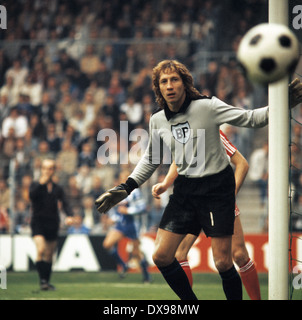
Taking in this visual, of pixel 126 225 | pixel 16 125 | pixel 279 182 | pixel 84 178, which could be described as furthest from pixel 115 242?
pixel 279 182

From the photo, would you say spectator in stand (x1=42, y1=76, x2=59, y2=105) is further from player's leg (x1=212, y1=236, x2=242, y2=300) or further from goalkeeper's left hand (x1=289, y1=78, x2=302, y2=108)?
goalkeeper's left hand (x1=289, y1=78, x2=302, y2=108)

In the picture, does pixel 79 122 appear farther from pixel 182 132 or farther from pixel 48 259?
pixel 182 132

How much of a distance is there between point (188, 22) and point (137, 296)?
33.2ft

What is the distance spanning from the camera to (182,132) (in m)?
5.68

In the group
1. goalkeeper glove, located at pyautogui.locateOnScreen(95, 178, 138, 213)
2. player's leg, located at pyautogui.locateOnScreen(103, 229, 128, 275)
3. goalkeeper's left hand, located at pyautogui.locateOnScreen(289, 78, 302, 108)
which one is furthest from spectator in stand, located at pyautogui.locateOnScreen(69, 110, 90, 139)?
goalkeeper's left hand, located at pyautogui.locateOnScreen(289, 78, 302, 108)

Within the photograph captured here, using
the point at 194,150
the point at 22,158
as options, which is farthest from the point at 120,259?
the point at 194,150

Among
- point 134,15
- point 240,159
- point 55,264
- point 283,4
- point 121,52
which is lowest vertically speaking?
point 55,264

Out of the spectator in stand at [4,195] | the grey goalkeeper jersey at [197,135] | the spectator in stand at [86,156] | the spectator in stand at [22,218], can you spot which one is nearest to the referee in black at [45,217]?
the spectator in stand at [22,218]

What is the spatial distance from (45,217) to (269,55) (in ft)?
19.2

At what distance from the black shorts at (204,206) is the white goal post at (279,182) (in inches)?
18.4

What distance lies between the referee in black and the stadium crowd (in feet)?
9.82

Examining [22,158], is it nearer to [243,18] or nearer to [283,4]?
[243,18]

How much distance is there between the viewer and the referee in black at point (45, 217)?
9.88m
